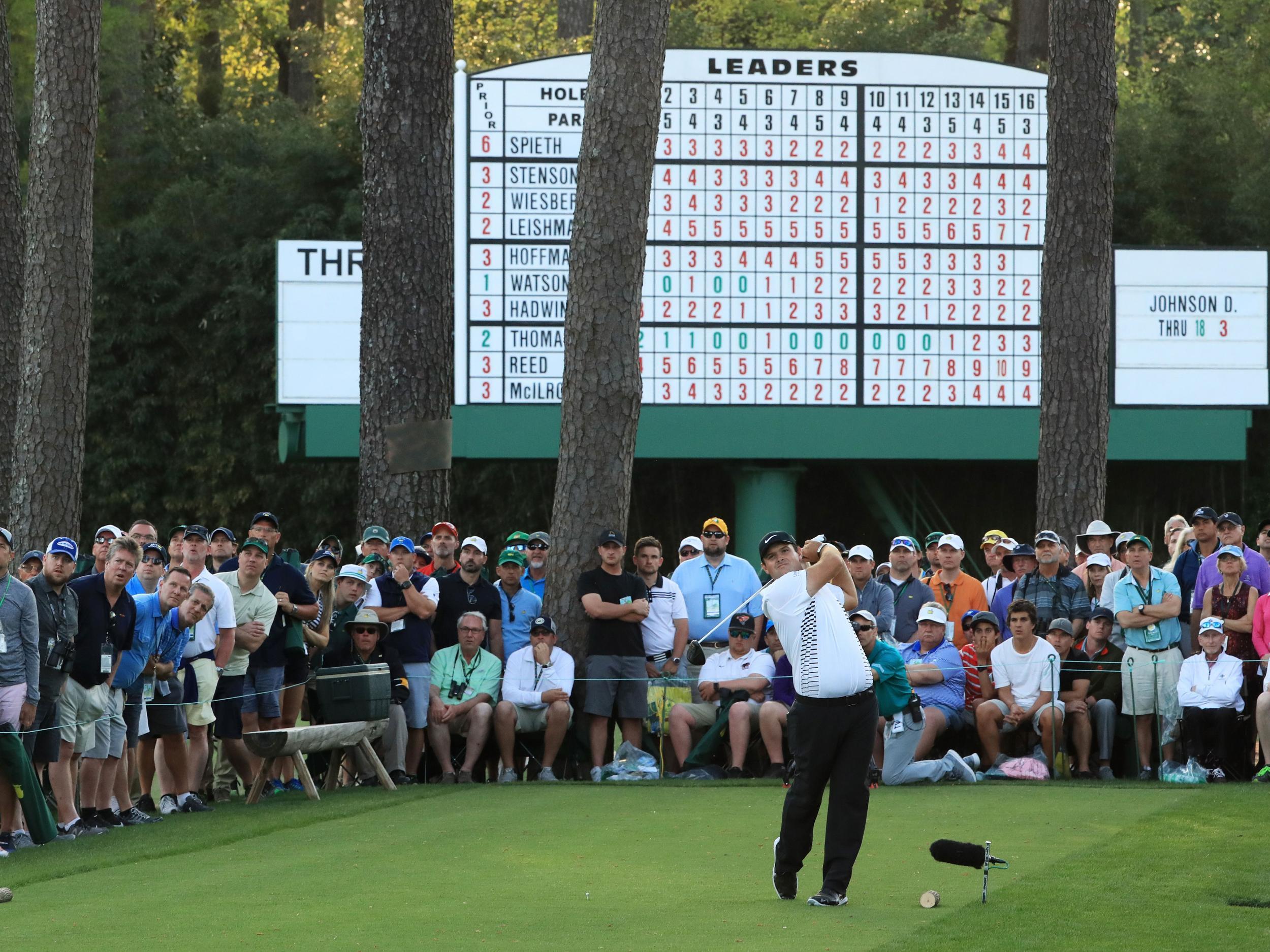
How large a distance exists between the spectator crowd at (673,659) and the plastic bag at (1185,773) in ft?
A: 0.27

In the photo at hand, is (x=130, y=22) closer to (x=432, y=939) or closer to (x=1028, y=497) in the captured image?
(x=1028, y=497)

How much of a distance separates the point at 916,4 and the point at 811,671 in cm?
2576

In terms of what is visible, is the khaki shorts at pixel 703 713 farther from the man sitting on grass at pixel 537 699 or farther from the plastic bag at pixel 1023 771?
the plastic bag at pixel 1023 771

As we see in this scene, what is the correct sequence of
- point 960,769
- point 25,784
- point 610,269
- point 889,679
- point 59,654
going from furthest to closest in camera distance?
point 610,269 < point 960,769 < point 889,679 < point 59,654 < point 25,784

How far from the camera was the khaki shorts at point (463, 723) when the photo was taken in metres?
14.2

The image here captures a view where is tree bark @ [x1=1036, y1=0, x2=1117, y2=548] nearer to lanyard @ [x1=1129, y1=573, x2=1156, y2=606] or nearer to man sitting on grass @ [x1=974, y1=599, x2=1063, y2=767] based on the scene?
lanyard @ [x1=1129, y1=573, x2=1156, y2=606]

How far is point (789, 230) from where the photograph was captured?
19.7m

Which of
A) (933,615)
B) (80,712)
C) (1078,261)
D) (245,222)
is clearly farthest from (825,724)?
(245,222)

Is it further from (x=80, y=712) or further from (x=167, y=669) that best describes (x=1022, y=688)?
(x=80, y=712)

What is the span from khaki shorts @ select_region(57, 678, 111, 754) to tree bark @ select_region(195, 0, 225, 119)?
24.1 metres

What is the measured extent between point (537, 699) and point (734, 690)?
149cm

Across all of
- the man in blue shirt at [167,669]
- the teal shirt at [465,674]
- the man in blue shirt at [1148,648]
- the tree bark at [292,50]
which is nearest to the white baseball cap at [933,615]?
the man in blue shirt at [1148,648]

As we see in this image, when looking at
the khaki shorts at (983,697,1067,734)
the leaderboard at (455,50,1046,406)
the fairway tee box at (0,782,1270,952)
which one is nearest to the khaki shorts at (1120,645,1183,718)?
the khaki shorts at (983,697,1067,734)

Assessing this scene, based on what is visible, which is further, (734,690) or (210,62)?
(210,62)
